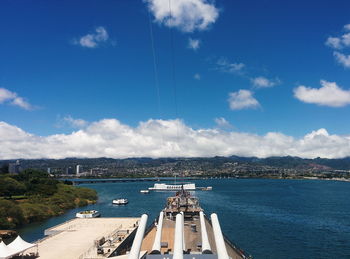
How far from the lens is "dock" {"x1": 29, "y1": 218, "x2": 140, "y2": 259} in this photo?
4525cm

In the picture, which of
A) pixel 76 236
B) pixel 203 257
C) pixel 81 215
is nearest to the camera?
pixel 203 257

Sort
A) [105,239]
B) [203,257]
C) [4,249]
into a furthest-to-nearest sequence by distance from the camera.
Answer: [105,239] → [4,249] → [203,257]

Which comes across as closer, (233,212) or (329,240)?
(329,240)

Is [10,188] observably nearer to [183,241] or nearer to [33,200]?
[33,200]

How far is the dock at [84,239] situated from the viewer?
148ft

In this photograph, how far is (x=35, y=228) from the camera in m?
76.2

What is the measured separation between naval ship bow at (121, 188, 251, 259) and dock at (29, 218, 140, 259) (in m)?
5.98

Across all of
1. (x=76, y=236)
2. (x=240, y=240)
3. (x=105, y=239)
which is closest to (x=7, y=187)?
(x=76, y=236)

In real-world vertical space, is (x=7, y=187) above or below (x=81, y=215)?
above

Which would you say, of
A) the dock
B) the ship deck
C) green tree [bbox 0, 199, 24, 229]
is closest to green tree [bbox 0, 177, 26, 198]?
green tree [bbox 0, 199, 24, 229]

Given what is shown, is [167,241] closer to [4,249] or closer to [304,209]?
[4,249]

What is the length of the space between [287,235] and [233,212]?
31560 mm

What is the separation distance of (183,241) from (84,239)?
2568 centimetres

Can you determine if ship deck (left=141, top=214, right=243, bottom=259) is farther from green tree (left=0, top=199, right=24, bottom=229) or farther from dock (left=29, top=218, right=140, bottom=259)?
green tree (left=0, top=199, right=24, bottom=229)
